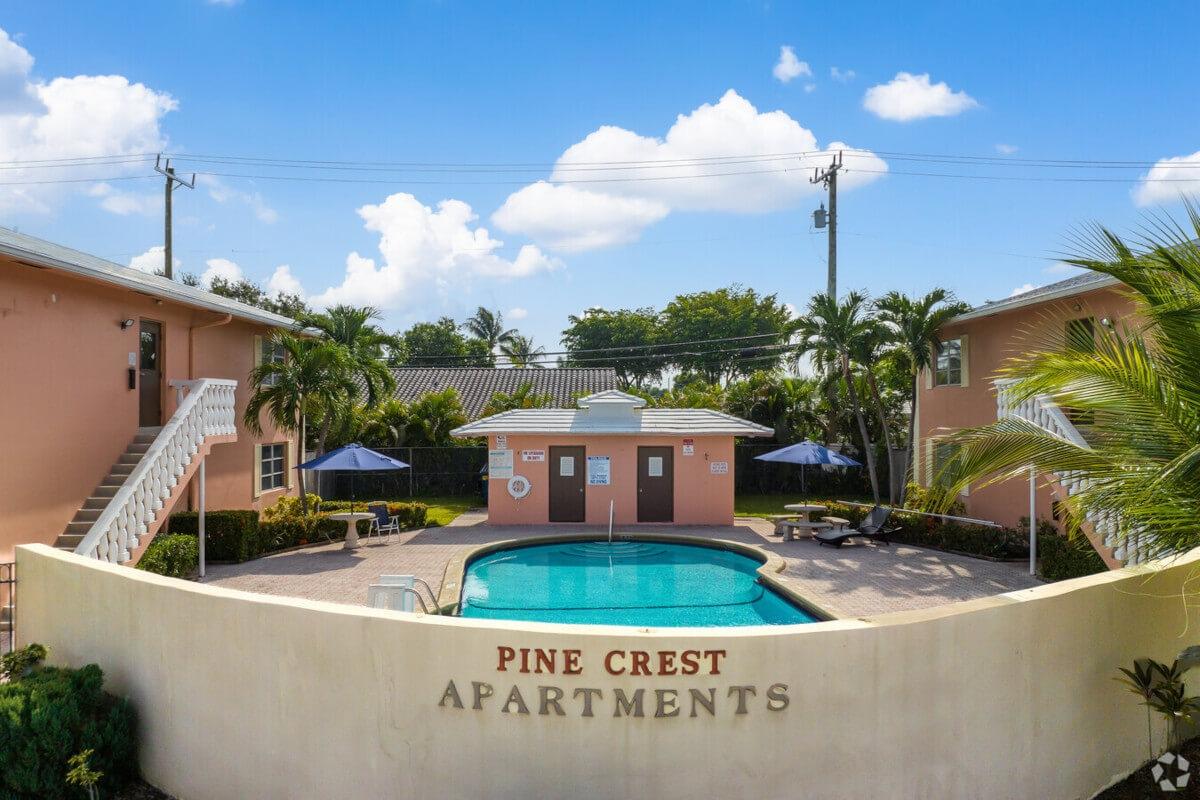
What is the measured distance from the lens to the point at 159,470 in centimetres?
1300

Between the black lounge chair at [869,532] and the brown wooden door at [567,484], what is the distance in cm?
672

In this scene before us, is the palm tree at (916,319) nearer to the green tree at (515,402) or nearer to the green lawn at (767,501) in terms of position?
the green lawn at (767,501)

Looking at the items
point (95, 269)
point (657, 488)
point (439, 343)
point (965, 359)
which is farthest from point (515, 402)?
point (439, 343)

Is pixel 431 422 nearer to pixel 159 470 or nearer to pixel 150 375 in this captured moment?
pixel 150 375

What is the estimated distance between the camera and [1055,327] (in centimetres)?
1634

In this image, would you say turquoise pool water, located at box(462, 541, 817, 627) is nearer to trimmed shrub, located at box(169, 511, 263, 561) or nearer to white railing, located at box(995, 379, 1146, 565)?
white railing, located at box(995, 379, 1146, 565)

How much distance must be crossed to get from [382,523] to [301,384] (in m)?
4.27

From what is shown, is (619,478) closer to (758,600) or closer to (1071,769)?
(758,600)

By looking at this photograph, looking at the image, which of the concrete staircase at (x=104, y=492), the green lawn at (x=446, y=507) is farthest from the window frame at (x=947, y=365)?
the concrete staircase at (x=104, y=492)

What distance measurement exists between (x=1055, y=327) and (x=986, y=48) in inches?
246

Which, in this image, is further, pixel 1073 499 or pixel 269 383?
pixel 269 383

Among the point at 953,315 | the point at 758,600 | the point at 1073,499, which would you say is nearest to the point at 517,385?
the point at 953,315

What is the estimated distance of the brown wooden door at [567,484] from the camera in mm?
21562

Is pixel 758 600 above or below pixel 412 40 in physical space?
below
